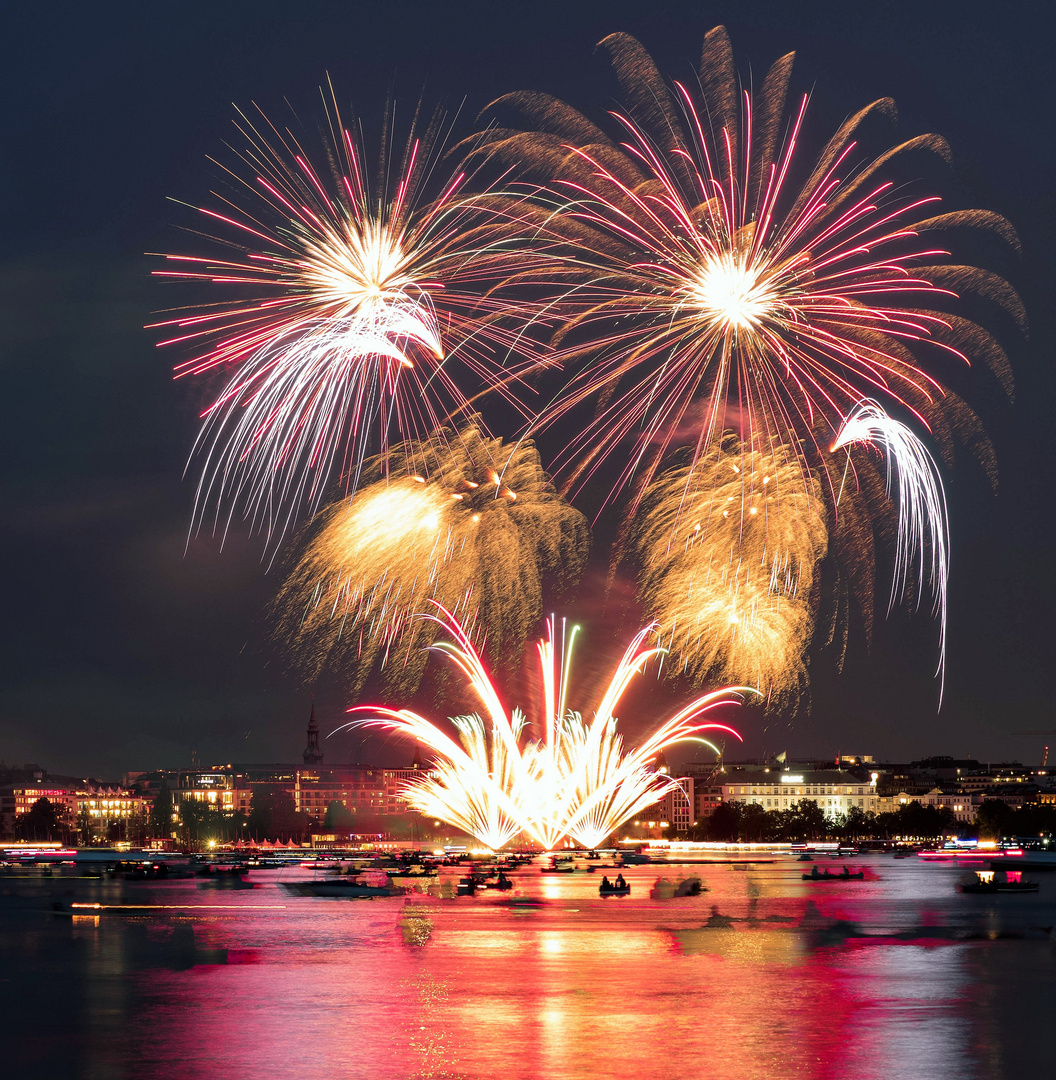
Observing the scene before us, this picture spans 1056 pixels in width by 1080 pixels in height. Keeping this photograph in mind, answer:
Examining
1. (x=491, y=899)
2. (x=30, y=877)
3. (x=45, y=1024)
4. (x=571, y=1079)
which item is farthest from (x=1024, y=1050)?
(x=30, y=877)

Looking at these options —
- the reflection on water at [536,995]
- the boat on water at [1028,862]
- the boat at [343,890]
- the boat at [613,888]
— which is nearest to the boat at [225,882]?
the boat at [343,890]

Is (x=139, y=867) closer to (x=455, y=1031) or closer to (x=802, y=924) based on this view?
(x=802, y=924)

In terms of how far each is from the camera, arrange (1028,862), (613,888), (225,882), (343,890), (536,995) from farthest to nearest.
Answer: (1028,862) → (225,882) → (343,890) → (613,888) → (536,995)

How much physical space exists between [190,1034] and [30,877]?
9374 cm

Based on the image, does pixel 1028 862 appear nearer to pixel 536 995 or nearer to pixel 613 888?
pixel 613 888

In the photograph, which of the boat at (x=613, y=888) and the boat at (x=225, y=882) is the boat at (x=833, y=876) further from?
the boat at (x=225, y=882)

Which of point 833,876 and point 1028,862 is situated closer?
point 833,876

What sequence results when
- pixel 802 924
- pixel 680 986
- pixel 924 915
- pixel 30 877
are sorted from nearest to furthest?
1. pixel 680 986
2. pixel 802 924
3. pixel 924 915
4. pixel 30 877

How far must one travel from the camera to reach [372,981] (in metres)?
28.8

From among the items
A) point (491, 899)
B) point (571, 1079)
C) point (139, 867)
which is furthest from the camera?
point (139, 867)

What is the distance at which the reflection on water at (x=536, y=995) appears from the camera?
19.4 meters

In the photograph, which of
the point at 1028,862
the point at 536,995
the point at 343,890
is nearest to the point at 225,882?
the point at 343,890

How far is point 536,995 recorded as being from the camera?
2600 centimetres

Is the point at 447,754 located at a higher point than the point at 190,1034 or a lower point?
higher
